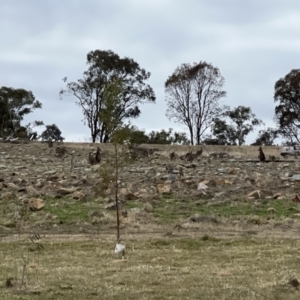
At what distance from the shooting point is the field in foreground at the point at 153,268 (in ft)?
26.0

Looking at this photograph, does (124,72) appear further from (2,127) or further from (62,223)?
(62,223)

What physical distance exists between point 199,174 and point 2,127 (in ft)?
112

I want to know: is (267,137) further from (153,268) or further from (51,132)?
(153,268)

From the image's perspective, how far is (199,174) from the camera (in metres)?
25.3

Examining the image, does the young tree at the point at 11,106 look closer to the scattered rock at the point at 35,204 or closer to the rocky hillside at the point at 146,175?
the rocky hillside at the point at 146,175

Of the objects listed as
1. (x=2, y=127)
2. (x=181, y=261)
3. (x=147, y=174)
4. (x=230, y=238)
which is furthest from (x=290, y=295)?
(x=2, y=127)

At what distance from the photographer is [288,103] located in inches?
2008

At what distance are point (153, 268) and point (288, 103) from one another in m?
43.0

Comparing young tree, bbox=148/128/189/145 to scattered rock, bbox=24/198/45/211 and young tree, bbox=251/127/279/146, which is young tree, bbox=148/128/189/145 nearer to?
young tree, bbox=251/127/279/146

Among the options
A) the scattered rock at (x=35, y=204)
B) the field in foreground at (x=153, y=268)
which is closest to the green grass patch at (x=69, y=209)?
the scattered rock at (x=35, y=204)

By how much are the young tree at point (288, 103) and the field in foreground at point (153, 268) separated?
38.8 metres

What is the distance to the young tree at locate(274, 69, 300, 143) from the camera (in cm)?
5031

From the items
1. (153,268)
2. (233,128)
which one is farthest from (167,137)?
(153,268)

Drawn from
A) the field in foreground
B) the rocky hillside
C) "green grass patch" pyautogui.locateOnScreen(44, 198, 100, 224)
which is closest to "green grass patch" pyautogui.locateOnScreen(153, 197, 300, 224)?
the rocky hillside
